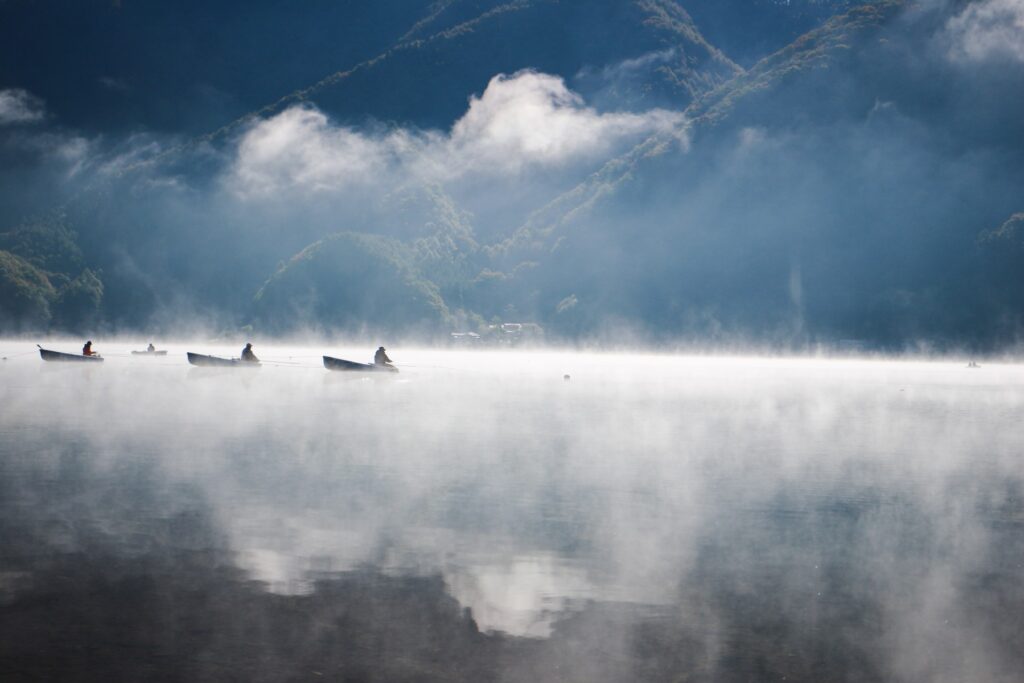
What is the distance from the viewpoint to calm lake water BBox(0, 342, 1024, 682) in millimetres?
11453

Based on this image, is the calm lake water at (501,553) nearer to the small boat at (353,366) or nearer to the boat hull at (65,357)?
the small boat at (353,366)

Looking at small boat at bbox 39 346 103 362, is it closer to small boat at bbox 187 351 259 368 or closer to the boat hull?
the boat hull

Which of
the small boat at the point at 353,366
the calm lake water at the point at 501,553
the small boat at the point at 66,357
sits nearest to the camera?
the calm lake water at the point at 501,553

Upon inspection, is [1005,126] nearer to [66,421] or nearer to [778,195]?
[778,195]

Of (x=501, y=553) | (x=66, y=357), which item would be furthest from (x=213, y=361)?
(x=501, y=553)

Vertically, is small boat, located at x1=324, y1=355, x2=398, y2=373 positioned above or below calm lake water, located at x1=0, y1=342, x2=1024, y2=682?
above

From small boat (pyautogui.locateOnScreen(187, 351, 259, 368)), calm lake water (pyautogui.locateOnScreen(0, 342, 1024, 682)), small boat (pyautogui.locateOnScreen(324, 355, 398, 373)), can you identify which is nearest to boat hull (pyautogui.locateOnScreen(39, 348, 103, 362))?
small boat (pyautogui.locateOnScreen(187, 351, 259, 368))

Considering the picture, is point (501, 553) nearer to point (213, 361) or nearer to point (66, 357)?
point (213, 361)

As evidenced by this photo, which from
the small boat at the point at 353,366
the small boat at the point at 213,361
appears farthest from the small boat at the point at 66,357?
the small boat at the point at 353,366

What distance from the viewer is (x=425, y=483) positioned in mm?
23938

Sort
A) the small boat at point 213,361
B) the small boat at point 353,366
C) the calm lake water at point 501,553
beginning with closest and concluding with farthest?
the calm lake water at point 501,553
the small boat at point 353,366
the small boat at point 213,361

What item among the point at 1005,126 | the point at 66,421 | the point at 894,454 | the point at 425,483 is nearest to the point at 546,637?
the point at 425,483

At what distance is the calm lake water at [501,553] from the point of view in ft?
37.6

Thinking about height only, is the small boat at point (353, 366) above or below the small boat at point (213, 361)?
below
